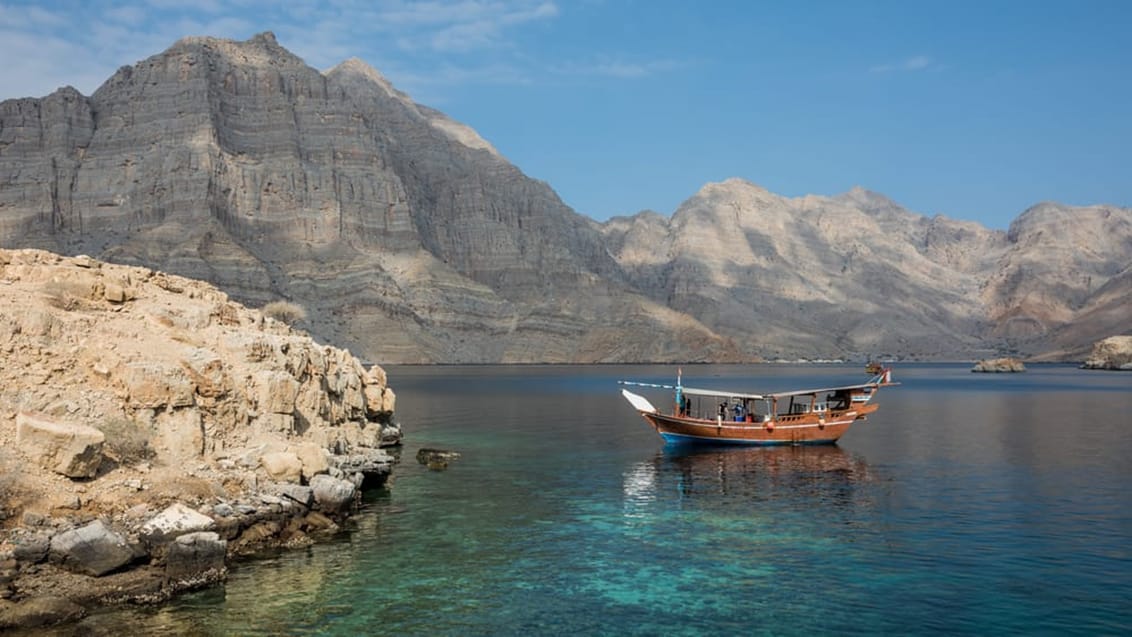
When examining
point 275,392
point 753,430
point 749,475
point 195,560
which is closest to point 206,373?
point 275,392

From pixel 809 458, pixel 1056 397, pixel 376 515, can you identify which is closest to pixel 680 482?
pixel 809 458

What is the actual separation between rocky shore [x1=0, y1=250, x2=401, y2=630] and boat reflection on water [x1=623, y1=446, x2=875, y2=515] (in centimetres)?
1472

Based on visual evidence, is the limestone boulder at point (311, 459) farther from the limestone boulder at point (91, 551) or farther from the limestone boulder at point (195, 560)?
the limestone boulder at point (91, 551)

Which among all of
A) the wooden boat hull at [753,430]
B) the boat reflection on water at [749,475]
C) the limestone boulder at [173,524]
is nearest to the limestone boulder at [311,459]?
the limestone boulder at [173,524]

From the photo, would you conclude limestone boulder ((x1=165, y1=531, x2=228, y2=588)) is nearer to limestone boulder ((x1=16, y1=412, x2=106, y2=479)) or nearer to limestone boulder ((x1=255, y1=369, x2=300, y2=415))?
limestone boulder ((x1=16, y1=412, x2=106, y2=479))

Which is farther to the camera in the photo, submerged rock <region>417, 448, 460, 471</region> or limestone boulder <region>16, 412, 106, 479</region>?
submerged rock <region>417, 448, 460, 471</region>

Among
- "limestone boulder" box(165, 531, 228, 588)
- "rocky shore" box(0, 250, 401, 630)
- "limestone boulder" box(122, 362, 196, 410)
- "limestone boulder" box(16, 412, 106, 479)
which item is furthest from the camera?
"limestone boulder" box(122, 362, 196, 410)

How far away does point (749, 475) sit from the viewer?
50.2 meters

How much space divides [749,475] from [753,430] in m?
12.5

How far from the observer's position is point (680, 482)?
157ft

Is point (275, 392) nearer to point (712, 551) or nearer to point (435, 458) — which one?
point (435, 458)

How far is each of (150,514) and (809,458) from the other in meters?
42.2

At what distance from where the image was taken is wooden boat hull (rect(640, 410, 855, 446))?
6219 centimetres

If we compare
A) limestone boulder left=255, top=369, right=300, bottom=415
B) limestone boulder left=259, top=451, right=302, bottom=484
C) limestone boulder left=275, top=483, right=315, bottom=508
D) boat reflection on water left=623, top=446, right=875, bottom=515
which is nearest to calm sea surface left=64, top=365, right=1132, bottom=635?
boat reflection on water left=623, top=446, right=875, bottom=515
